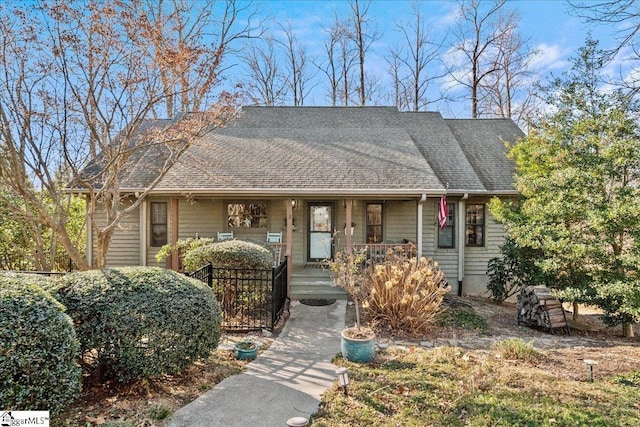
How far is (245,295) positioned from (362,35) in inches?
823

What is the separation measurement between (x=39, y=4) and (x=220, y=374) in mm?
7063

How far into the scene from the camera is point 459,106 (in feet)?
73.0

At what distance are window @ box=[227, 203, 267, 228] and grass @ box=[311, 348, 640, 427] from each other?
6.77 m

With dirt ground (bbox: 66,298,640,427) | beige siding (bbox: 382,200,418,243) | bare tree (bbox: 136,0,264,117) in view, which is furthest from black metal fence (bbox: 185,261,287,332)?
beige siding (bbox: 382,200,418,243)

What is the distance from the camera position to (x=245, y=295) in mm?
7105

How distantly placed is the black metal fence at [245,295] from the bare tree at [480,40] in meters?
19.2

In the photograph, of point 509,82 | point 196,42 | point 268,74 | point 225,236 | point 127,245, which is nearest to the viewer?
point 196,42

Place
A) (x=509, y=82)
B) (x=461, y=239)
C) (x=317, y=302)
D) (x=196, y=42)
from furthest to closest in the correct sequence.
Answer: (x=509, y=82) → (x=461, y=239) → (x=196, y=42) → (x=317, y=302)

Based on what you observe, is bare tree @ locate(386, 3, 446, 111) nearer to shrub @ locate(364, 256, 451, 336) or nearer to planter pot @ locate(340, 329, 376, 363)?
shrub @ locate(364, 256, 451, 336)

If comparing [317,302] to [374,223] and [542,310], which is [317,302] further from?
[542,310]

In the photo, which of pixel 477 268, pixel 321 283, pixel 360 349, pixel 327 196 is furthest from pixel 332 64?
pixel 360 349

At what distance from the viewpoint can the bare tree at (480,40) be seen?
2142 cm

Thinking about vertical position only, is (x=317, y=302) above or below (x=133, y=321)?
below

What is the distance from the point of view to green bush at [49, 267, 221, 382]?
Answer: 149 inches
